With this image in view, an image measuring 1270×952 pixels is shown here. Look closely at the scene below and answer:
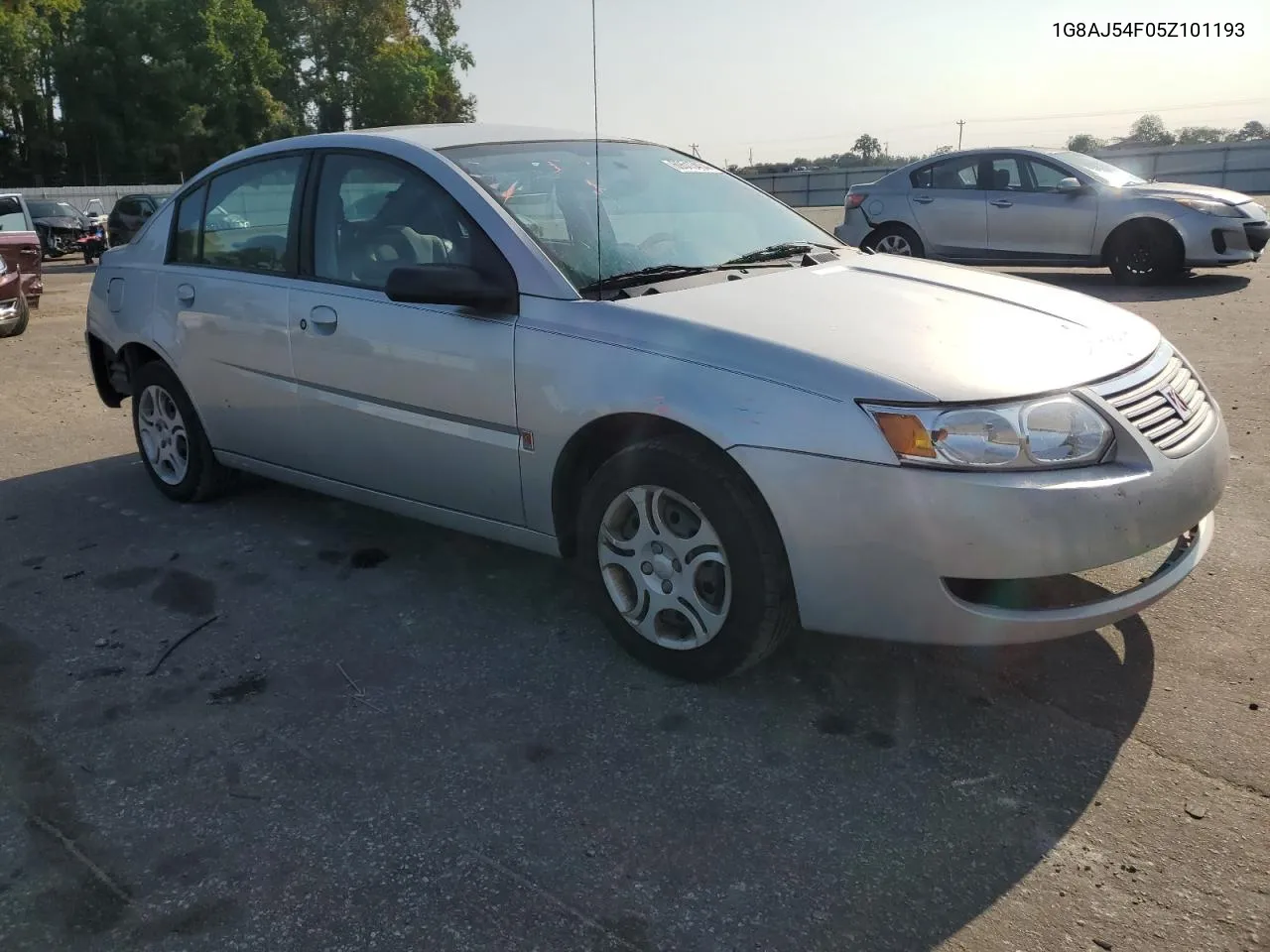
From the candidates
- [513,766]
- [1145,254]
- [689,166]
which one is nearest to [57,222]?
[1145,254]

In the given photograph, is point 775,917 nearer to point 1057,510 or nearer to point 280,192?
point 1057,510

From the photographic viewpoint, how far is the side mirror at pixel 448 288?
11.3ft

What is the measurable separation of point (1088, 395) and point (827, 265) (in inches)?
51.6

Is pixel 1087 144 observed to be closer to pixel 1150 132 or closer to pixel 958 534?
pixel 1150 132

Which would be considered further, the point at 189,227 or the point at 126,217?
the point at 126,217

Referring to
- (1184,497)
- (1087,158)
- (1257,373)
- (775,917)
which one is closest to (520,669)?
(775,917)

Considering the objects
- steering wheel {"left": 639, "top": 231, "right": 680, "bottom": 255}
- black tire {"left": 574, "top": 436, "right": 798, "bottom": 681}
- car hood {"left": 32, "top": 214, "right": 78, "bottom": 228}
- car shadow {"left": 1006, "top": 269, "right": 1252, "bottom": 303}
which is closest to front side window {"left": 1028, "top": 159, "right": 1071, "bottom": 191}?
car shadow {"left": 1006, "top": 269, "right": 1252, "bottom": 303}

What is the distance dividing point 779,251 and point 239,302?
221 centimetres

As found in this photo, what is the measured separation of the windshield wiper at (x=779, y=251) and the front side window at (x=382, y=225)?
916 millimetres

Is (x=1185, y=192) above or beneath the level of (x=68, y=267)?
above

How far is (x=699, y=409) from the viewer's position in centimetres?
303

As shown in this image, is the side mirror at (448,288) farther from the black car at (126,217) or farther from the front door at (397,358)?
the black car at (126,217)

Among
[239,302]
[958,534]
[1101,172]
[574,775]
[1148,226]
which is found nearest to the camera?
[958,534]

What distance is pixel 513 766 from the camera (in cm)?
293
